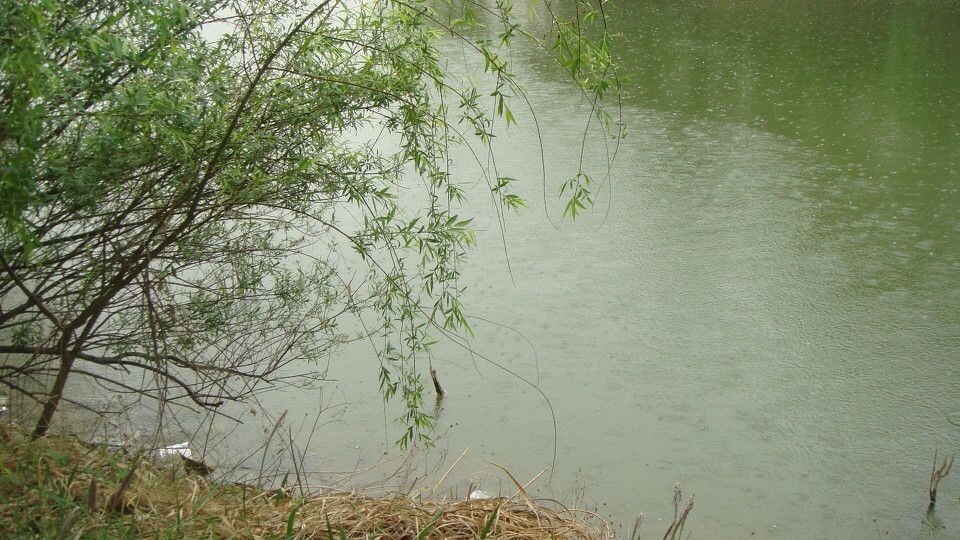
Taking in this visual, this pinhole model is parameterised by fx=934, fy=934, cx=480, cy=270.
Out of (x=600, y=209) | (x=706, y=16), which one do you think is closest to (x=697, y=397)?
(x=600, y=209)

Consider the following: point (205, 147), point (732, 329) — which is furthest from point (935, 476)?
point (205, 147)

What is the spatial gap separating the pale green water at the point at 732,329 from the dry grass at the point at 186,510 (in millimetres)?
1355

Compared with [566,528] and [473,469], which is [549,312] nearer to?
[473,469]

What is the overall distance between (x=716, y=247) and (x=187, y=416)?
276 centimetres

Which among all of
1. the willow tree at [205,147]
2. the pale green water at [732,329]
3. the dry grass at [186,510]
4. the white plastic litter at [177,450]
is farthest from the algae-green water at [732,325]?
the dry grass at [186,510]

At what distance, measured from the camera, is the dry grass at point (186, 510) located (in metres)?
1.72

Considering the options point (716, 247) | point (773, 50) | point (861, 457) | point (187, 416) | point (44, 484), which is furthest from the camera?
point (773, 50)

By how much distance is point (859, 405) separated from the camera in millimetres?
3689

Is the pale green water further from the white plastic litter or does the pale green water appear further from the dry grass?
the dry grass

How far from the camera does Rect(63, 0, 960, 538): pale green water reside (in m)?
3.36

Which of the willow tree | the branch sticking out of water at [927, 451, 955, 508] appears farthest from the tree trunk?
the branch sticking out of water at [927, 451, 955, 508]

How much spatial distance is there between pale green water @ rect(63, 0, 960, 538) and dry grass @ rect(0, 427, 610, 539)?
1.36 m

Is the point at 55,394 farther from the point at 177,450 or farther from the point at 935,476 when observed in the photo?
the point at 935,476

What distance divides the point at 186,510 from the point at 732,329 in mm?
2893
